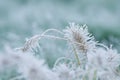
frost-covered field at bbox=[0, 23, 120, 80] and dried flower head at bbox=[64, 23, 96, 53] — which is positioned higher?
dried flower head at bbox=[64, 23, 96, 53]

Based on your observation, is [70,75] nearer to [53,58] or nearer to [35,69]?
[35,69]

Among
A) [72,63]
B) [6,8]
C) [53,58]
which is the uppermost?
[6,8]

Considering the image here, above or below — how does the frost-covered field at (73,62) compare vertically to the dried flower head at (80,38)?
below

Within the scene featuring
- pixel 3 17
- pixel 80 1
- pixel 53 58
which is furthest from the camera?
pixel 80 1

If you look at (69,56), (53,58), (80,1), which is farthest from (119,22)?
(69,56)

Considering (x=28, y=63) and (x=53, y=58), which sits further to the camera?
(x=53, y=58)

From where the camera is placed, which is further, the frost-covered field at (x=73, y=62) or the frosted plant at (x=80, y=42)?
the frosted plant at (x=80, y=42)

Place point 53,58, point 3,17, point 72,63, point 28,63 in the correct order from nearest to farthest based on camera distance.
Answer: point 28,63 < point 72,63 < point 53,58 < point 3,17

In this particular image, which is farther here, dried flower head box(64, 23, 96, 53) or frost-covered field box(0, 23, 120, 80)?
dried flower head box(64, 23, 96, 53)

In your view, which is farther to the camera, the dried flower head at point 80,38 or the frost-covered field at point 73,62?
the dried flower head at point 80,38

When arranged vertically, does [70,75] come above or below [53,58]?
below

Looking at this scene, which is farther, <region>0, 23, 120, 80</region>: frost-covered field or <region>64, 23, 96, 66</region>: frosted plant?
<region>64, 23, 96, 66</region>: frosted plant
